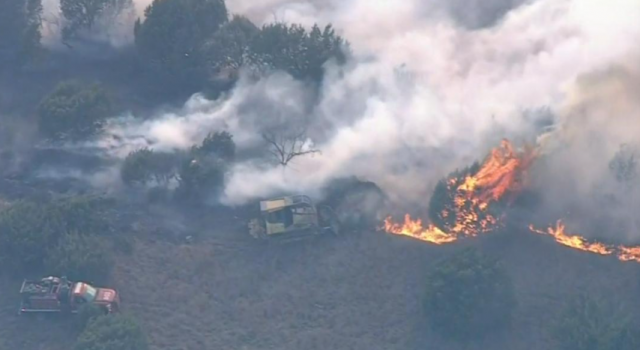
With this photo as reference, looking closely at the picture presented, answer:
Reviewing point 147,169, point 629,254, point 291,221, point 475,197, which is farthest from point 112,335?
point 629,254

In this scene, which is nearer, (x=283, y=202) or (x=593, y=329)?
(x=593, y=329)

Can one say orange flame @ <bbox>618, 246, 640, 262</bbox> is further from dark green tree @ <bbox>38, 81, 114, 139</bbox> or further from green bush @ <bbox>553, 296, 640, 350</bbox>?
dark green tree @ <bbox>38, 81, 114, 139</bbox>

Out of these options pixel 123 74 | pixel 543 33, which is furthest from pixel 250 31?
pixel 543 33

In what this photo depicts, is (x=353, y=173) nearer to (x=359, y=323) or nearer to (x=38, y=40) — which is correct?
(x=359, y=323)

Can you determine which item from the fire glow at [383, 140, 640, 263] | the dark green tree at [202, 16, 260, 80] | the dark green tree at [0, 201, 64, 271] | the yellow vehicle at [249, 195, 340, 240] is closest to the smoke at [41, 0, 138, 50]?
the dark green tree at [202, 16, 260, 80]

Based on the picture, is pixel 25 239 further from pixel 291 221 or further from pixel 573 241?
pixel 573 241

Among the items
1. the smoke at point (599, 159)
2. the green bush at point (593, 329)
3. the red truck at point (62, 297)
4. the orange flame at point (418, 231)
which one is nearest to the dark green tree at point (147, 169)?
the red truck at point (62, 297)
